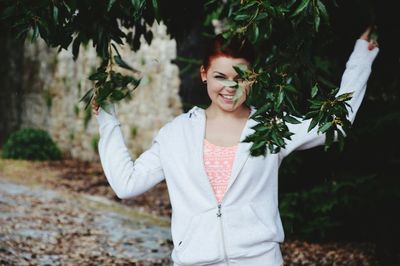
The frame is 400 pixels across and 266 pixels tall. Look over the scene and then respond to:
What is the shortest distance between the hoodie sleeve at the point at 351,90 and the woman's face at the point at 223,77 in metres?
0.22

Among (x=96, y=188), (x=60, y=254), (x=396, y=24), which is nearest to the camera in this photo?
(x=396, y=24)

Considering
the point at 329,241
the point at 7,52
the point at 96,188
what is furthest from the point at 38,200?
the point at 7,52

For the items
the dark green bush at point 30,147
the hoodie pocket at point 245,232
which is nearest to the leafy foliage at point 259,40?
the hoodie pocket at point 245,232

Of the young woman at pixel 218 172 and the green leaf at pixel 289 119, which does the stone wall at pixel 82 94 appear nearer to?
the young woman at pixel 218 172

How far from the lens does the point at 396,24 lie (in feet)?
10.3

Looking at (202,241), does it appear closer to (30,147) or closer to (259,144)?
(259,144)

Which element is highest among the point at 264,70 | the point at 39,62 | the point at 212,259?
the point at 39,62

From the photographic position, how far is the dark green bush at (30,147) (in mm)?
11289

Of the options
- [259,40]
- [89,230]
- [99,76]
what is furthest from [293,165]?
[99,76]

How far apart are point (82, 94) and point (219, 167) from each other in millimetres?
9719

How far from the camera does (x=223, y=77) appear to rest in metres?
2.24

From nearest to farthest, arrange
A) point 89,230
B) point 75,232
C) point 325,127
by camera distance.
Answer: point 325,127 < point 75,232 < point 89,230

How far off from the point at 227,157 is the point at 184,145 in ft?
0.52

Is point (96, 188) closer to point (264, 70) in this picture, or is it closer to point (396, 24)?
point (396, 24)
